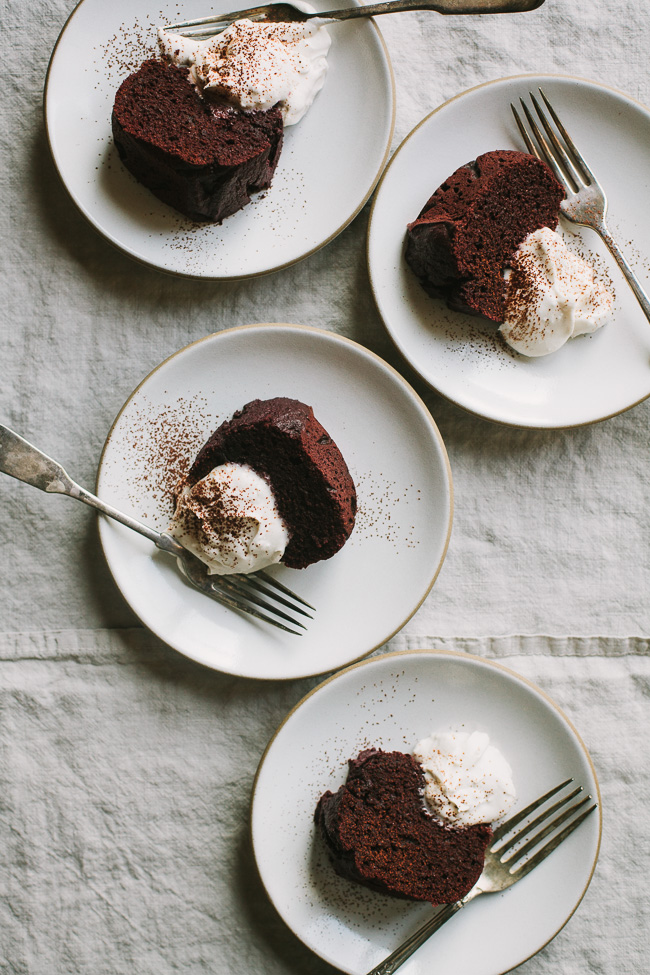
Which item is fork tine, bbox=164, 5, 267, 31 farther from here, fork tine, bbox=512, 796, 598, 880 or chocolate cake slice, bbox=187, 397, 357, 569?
fork tine, bbox=512, 796, 598, 880

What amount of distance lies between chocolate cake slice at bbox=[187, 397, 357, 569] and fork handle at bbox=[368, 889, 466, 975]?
1025mm

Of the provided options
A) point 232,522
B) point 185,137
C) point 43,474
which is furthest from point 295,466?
point 185,137

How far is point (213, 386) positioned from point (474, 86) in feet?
3.89

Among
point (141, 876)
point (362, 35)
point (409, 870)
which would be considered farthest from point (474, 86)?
point (141, 876)

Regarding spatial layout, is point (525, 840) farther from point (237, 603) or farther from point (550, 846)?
point (237, 603)

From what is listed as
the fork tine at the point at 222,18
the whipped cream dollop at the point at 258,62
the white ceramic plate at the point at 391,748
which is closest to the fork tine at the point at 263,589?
the white ceramic plate at the point at 391,748

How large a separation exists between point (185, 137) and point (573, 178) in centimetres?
113

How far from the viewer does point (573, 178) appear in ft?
7.55

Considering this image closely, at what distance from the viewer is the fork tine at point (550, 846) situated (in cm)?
218

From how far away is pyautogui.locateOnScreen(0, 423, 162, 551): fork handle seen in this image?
6.86ft

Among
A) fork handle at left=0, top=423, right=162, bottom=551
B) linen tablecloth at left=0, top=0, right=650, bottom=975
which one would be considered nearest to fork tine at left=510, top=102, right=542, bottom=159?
linen tablecloth at left=0, top=0, right=650, bottom=975

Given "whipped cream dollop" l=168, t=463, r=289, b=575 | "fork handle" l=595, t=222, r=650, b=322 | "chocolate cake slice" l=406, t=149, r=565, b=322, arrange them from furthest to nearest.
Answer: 1. "fork handle" l=595, t=222, r=650, b=322
2. "chocolate cake slice" l=406, t=149, r=565, b=322
3. "whipped cream dollop" l=168, t=463, r=289, b=575

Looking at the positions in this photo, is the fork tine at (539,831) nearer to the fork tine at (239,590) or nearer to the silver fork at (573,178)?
the fork tine at (239,590)

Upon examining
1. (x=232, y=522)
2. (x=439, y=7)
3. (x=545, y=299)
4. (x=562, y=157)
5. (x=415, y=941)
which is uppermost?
(x=439, y=7)
